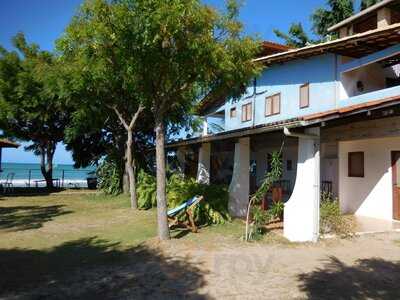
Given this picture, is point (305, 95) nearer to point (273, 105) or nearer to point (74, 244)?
point (273, 105)

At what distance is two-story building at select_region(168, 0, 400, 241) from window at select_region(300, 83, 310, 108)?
39 millimetres

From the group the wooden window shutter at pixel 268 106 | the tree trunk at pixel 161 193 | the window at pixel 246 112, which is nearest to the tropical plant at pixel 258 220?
the tree trunk at pixel 161 193

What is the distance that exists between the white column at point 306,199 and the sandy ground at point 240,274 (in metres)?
0.49

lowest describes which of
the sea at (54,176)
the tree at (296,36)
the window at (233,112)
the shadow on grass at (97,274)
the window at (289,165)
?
the shadow on grass at (97,274)

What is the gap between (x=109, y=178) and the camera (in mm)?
23609

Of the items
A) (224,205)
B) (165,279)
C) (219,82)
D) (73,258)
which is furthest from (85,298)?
(224,205)

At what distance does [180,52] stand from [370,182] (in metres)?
7.72

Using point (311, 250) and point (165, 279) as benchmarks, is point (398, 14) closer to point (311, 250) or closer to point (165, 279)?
point (311, 250)

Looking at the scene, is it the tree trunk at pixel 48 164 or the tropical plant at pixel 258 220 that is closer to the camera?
the tropical plant at pixel 258 220

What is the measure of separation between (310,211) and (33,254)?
6267mm

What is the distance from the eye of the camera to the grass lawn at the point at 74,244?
267 inches

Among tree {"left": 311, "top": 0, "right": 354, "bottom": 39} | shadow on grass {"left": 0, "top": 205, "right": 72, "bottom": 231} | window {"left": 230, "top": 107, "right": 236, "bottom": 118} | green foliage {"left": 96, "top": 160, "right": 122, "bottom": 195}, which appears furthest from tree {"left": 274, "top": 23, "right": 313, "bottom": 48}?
shadow on grass {"left": 0, "top": 205, "right": 72, "bottom": 231}

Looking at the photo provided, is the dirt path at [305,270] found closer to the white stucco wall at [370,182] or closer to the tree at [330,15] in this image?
the white stucco wall at [370,182]

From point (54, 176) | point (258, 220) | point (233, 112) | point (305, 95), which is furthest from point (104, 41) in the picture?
point (54, 176)
